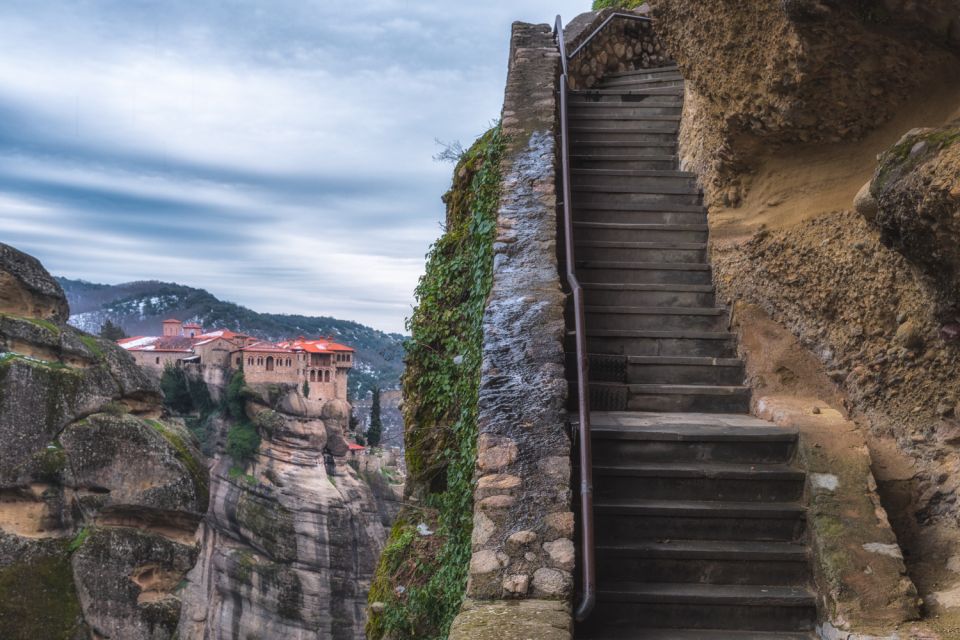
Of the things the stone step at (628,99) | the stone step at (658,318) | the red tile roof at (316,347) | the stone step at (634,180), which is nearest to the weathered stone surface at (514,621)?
the stone step at (658,318)

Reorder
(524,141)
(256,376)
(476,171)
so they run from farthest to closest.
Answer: (256,376), (476,171), (524,141)

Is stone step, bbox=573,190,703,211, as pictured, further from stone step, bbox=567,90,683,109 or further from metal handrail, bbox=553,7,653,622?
stone step, bbox=567,90,683,109

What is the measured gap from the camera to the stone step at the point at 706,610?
11.3 ft

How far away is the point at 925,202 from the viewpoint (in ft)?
9.03

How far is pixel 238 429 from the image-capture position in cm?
3688

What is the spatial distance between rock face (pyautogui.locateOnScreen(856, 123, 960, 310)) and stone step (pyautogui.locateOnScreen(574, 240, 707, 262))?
267 centimetres

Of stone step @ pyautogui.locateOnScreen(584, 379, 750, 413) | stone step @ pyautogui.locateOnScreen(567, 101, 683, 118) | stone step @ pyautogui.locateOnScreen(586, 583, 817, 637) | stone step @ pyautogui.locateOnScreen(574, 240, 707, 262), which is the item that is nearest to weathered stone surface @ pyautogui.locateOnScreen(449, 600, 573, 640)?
stone step @ pyautogui.locateOnScreen(586, 583, 817, 637)

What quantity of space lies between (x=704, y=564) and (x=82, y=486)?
1150 cm

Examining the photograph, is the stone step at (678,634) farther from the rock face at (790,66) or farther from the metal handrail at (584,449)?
the rock face at (790,66)

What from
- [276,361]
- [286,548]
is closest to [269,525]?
[286,548]

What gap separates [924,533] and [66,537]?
12407 mm

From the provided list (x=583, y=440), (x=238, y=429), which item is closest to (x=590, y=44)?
(x=583, y=440)

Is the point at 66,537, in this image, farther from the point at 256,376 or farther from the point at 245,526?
the point at 256,376

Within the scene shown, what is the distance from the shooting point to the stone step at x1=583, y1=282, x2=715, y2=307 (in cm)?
550
